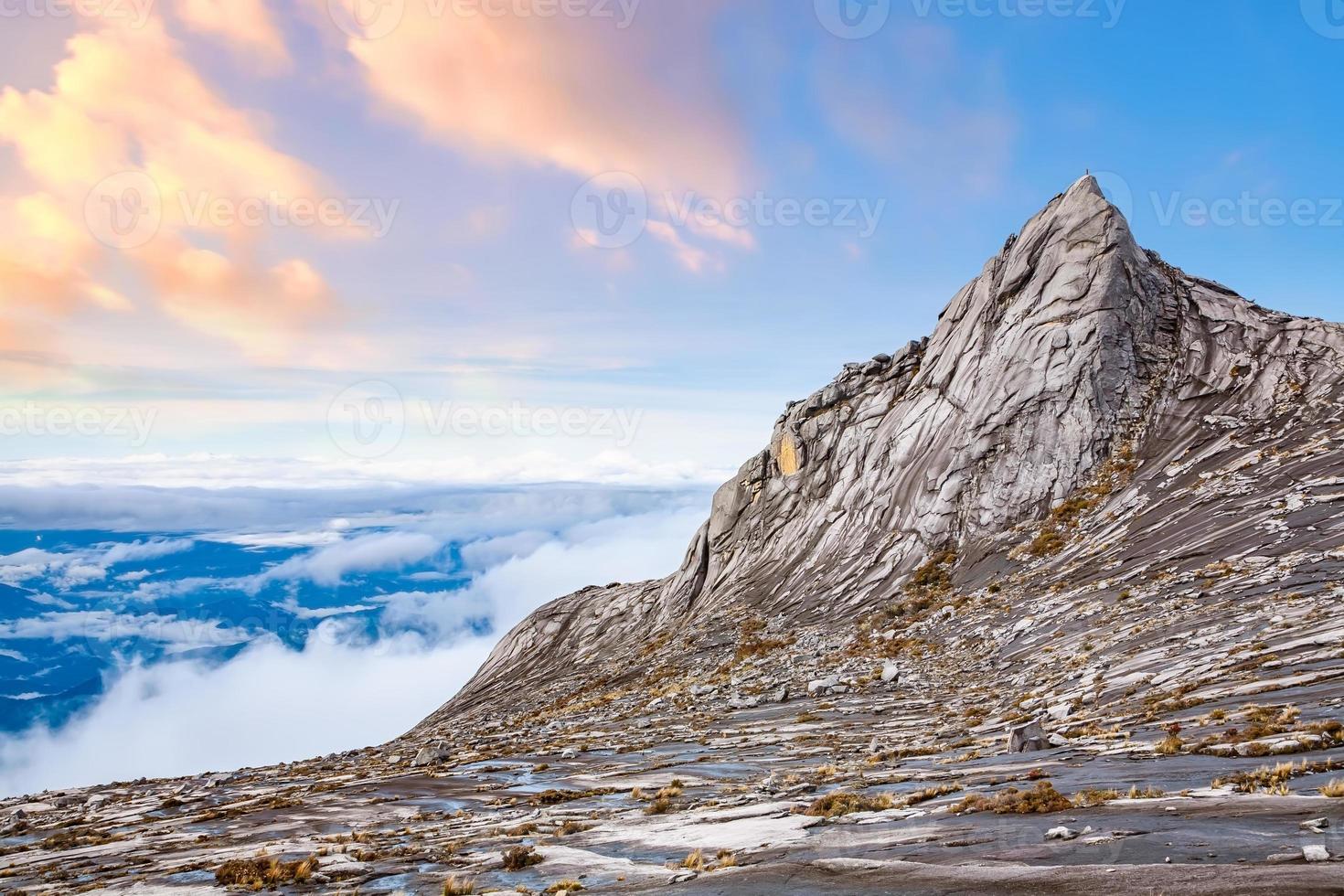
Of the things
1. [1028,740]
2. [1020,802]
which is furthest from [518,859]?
[1028,740]

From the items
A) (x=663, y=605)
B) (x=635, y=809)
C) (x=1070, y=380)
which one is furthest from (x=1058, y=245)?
(x=635, y=809)

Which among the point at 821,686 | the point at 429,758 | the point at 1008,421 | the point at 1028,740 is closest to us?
the point at 1028,740

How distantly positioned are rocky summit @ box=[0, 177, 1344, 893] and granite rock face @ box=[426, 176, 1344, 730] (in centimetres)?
32

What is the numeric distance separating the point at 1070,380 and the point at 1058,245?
16280 mm

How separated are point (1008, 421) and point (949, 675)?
90.4 ft

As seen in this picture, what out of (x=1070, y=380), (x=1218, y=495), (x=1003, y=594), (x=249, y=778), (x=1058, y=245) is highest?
(x=1058, y=245)

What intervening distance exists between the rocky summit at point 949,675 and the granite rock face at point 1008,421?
1.03ft

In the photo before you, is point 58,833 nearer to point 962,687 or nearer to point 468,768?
point 468,768

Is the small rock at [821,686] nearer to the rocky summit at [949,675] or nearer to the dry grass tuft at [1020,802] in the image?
the rocky summit at [949,675]

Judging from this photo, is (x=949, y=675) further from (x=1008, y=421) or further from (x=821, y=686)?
(x=1008, y=421)

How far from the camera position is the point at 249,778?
34.2 meters

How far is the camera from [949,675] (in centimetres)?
3928

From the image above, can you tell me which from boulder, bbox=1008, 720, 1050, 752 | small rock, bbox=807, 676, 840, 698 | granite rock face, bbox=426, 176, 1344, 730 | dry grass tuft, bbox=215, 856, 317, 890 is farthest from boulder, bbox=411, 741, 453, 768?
granite rock face, bbox=426, 176, 1344, 730

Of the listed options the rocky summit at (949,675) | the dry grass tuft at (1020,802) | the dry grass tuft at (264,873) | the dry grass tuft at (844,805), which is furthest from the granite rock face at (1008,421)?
the dry grass tuft at (264,873)
